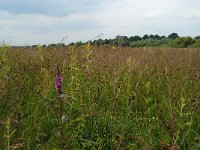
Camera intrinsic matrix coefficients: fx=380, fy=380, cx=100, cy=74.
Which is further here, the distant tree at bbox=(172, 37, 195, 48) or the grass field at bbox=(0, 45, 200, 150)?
the distant tree at bbox=(172, 37, 195, 48)

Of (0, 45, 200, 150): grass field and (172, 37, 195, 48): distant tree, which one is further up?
(0, 45, 200, 150): grass field

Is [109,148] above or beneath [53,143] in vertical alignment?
beneath

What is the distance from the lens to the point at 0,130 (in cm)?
224

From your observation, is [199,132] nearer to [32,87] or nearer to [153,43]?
[32,87]

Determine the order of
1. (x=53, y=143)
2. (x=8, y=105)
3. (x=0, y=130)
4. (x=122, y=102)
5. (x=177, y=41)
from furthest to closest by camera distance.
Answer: (x=177, y=41) → (x=122, y=102) → (x=8, y=105) → (x=53, y=143) → (x=0, y=130)

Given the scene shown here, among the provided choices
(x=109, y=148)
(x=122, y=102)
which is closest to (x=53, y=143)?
(x=109, y=148)

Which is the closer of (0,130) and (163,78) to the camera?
(0,130)

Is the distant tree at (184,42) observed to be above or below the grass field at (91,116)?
below

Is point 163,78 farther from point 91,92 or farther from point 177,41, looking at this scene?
point 177,41

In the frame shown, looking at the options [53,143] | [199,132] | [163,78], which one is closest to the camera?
[53,143]

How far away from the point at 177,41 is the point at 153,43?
2.28 metres

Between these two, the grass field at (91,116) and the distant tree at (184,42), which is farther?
the distant tree at (184,42)

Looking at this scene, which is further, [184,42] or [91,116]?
[184,42]

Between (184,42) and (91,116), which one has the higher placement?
(91,116)
